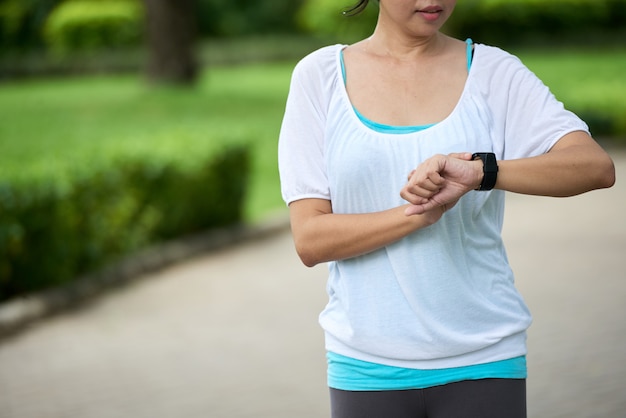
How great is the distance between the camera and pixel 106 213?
9.66 m

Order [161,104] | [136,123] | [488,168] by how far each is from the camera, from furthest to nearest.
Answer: [161,104] → [136,123] → [488,168]

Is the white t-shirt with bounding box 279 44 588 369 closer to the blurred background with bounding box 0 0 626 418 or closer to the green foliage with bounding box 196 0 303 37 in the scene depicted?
the blurred background with bounding box 0 0 626 418

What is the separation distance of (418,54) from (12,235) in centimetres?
602

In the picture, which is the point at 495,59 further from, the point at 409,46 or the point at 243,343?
the point at 243,343

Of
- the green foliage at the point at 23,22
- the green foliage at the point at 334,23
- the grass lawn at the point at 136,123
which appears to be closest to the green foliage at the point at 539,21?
the green foliage at the point at 334,23

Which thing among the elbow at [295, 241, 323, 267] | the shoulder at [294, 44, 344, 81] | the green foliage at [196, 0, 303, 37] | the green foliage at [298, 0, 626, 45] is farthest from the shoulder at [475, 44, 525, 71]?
the green foliage at [196, 0, 303, 37]

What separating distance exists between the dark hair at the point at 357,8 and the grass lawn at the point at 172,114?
6.12 meters

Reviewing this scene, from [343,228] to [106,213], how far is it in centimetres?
756

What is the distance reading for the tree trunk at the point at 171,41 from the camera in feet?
87.0

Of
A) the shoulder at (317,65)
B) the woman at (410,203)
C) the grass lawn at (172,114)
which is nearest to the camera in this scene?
the woman at (410,203)

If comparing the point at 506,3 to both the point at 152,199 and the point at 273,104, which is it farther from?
the point at 152,199

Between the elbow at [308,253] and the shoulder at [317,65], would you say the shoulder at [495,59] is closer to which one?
the shoulder at [317,65]

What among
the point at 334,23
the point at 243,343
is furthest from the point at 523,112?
the point at 334,23

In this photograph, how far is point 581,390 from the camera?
5832 mm
